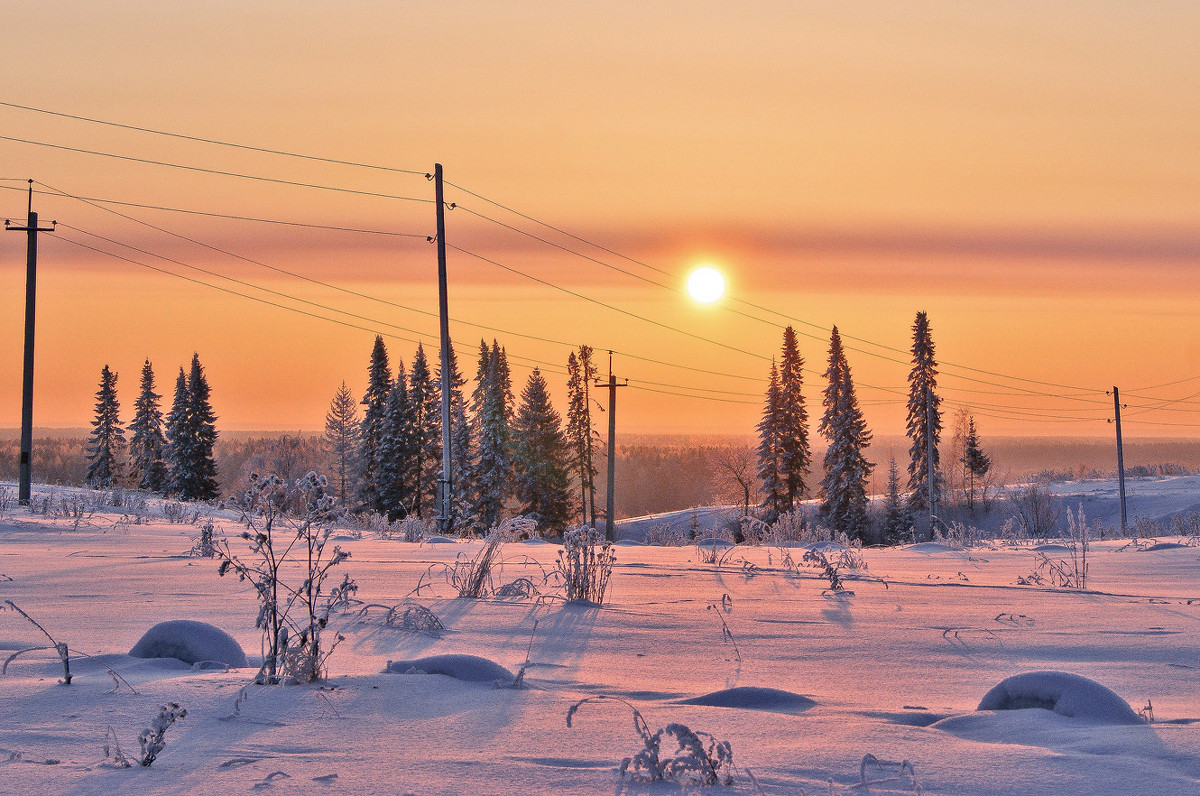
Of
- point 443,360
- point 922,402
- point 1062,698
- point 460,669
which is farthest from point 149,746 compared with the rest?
point 922,402

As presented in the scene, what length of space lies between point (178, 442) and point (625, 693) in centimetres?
6160

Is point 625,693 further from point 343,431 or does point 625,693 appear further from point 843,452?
point 343,431

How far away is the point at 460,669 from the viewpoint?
4023 mm

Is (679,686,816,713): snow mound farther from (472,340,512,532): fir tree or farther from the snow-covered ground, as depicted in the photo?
(472,340,512,532): fir tree

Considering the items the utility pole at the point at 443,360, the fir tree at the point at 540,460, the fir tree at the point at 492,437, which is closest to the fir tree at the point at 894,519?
the fir tree at the point at 540,460

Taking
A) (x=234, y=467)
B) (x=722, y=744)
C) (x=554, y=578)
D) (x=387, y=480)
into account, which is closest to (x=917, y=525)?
(x=387, y=480)

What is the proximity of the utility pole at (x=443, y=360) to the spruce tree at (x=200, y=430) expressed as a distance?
40996 mm

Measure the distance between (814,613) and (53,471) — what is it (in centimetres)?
13567

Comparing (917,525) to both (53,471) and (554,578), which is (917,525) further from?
(53,471)

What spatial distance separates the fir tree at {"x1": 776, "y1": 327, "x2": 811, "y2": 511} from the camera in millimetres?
62219

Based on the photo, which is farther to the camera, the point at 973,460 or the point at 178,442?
the point at 973,460

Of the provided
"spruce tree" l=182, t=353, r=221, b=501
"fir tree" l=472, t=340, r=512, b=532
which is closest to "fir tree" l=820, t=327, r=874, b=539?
"fir tree" l=472, t=340, r=512, b=532

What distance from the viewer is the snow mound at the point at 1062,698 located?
133 inches

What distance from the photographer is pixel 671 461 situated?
6949 inches
